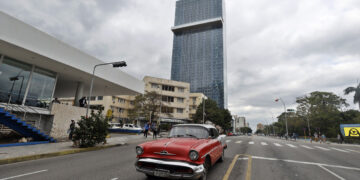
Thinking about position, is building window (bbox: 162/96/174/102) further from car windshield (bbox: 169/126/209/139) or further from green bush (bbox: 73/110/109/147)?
car windshield (bbox: 169/126/209/139)

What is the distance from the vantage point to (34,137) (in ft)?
39.8

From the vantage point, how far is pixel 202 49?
103m

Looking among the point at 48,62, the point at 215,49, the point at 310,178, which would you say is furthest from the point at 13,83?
the point at 215,49

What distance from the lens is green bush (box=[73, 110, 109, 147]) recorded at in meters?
10.8

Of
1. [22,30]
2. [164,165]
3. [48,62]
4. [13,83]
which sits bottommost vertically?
[164,165]

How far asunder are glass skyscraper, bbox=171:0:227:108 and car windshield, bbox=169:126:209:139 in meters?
89.2

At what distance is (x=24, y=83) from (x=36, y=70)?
1.60m

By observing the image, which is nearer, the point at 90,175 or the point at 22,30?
the point at 90,175

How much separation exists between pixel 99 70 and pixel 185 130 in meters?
15.7

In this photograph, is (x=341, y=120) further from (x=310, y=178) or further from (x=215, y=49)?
(x=215, y=49)

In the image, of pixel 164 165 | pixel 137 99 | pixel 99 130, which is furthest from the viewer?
pixel 137 99

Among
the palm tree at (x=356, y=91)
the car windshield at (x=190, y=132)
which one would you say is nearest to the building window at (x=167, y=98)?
the car windshield at (x=190, y=132)

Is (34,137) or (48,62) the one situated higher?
(48,62)

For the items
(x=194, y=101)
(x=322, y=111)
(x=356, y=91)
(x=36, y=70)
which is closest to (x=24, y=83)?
(x=36, y=70)
